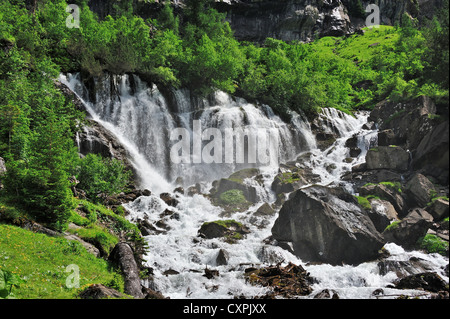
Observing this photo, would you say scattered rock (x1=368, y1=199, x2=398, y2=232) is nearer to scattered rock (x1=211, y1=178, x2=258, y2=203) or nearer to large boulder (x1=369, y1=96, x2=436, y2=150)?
large boulder (x1=369, y1=96, x2=436, y2=150)

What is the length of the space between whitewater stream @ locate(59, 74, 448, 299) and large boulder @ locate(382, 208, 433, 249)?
498 mm

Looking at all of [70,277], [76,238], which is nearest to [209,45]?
[76,238]

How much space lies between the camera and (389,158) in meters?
27.3

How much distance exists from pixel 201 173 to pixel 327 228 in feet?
64.8

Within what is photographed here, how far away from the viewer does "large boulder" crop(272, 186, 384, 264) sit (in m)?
16.0

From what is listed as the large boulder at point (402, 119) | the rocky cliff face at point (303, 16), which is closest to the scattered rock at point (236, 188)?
the large boulder at point (402, 119)

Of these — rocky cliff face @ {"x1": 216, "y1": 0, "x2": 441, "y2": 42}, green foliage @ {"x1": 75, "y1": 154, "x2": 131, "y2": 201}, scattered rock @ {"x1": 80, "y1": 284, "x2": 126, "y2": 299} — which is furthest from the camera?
rocky cliff face @ {"x1": 216, "y1": 0, "x2": 441, "y2": 42}

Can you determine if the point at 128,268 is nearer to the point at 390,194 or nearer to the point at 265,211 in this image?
the point at 265,211

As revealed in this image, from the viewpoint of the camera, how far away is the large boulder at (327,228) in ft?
52.6

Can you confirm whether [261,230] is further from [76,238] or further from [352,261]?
[76,238]

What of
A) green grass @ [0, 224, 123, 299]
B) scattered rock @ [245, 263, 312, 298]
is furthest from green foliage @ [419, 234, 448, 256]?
green grass @ [0, 224, 123, 299]
